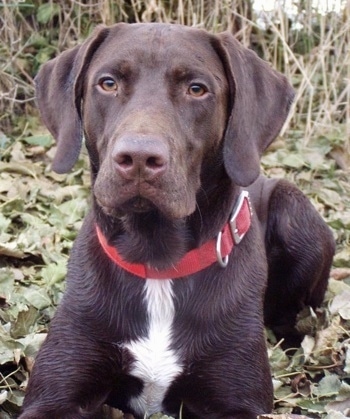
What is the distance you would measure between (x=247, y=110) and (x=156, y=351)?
89cm

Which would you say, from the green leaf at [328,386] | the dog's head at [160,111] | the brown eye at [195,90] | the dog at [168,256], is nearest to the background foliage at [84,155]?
the green leaf at [328,386]

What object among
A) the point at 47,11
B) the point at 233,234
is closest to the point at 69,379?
the point at 233,234

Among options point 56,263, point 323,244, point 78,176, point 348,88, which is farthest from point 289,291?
point 348,88

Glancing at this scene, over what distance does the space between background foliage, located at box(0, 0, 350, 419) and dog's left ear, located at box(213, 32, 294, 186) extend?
1.26 metres

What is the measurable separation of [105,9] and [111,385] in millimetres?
3852

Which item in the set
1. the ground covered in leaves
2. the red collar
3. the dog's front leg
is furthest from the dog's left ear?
the ground covered in leaves

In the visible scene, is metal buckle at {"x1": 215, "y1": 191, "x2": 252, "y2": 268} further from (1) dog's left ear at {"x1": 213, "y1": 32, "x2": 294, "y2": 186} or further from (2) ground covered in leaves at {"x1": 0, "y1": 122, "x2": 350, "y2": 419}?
(2) ground covered in leaves at {"x1": 0, "y1": 122, "x2": 350, "y2": 419}

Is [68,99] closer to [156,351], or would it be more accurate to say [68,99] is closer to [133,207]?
[133,207]

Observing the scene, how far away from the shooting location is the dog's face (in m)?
2.67

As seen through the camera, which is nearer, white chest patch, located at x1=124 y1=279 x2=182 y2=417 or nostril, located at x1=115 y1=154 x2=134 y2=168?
nostril, located at x1=115 y1=154 x2=134 y2=168

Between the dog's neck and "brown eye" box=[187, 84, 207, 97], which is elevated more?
"brown eye" box=[187, 84, 207, 97]

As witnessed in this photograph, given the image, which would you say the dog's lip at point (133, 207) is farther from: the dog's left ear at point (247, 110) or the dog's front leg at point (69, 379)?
the dog's front leg at point (69, 379)

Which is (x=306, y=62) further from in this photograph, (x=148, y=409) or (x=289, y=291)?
(x=148, y=409)

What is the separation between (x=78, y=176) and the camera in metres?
5.79
